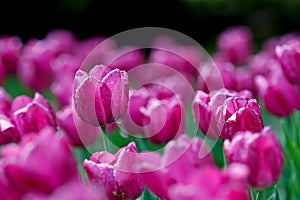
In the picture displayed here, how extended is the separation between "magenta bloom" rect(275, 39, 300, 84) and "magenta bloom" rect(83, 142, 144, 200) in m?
0.77

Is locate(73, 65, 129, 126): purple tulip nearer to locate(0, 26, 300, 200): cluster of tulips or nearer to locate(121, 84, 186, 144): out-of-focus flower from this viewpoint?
locate(0, 26, 300, 200): cluster of tulips

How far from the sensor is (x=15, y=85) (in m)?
4.59

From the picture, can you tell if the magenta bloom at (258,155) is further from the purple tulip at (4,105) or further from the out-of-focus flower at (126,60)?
the out-of-focus flower at (126,60)

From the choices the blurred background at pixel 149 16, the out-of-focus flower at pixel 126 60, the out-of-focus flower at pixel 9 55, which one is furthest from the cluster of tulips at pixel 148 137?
the blurred background at pixel 149 16

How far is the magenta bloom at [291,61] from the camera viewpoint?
76.3 inches

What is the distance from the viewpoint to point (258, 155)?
1.27m

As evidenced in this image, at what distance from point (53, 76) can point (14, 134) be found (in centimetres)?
155

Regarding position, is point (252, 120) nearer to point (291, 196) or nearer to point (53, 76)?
point (291, 196)

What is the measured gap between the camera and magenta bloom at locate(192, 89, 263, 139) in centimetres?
143

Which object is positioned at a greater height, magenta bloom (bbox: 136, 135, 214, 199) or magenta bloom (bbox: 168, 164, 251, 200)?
A: magenta bloom (bbox: 168, 164, 251, 200)

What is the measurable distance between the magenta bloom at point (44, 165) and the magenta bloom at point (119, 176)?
179 millimetres

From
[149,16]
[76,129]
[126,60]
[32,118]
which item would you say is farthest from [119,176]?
[149,16]

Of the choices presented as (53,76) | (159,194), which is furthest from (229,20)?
(159,194)

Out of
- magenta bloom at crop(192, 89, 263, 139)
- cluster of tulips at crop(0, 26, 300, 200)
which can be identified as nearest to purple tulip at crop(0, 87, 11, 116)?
cluster of tulips at crop(0, 26, 300, 200)
